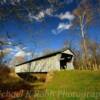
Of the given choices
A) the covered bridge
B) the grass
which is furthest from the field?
the covered bridge

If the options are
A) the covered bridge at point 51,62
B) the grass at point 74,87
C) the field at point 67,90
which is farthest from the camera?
the covered bridge at point 51,62

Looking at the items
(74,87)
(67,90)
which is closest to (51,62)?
(74,87)

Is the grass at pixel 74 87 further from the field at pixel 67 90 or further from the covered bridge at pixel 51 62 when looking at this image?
the covered bridge at pixel 51 62

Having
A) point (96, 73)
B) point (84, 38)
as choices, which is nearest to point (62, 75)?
point (96, 73)

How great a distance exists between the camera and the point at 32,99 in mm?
17719

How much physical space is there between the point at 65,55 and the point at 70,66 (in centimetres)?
193

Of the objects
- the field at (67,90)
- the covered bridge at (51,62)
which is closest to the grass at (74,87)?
the field at (67,90)

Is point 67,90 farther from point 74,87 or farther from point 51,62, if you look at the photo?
point 51,62

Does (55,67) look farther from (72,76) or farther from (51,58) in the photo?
(72,76)

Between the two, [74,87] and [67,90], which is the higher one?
[74,87]

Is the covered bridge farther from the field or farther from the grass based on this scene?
the grass

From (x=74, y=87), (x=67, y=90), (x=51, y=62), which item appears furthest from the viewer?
(x=51, y=62)

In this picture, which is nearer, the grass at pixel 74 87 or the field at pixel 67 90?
the grass at pixel 74 87

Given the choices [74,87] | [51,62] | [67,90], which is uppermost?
[51,62]
